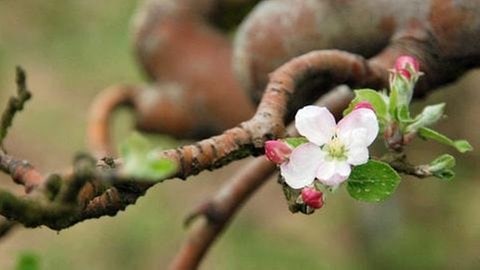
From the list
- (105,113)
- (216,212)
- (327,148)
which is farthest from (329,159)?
(105,113)

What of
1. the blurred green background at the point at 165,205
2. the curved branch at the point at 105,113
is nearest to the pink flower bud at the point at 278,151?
the curved branch at the point at 105,113

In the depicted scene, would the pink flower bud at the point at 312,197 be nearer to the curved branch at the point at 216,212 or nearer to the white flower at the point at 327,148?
the white flower at the point at 327,148

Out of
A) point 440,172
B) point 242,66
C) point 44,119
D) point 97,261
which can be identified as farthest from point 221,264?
point 440,172

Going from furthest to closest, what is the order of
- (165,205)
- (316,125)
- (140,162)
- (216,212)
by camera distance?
(165,205), (216,212), (316,125), (140,162)

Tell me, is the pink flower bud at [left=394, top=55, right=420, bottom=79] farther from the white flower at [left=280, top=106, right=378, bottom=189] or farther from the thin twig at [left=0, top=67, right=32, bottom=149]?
the thin twig at [left=0, top=67, right=32, bottom=149]

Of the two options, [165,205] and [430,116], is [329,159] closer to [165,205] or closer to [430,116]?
[430,116]

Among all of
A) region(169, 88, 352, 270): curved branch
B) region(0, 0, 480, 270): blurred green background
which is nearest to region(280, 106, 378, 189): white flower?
region(169, 88, 352, 270): curved branch

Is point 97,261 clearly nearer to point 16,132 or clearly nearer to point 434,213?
point 16,132
